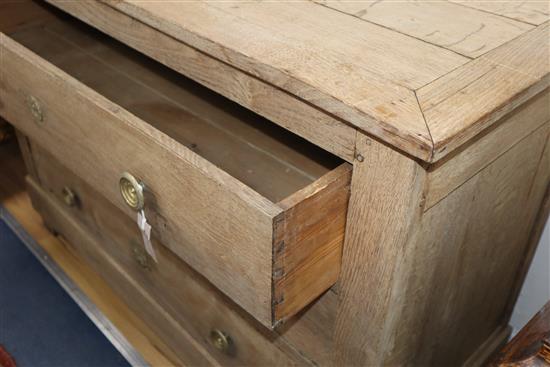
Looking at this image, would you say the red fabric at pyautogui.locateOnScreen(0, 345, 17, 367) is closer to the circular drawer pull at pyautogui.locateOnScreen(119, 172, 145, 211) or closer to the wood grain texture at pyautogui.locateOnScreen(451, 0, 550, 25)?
the circular drawer pull at pyautogui.locateOnScreen(119, 172, 145, 211)

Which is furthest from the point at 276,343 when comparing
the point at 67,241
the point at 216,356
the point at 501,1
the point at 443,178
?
the point at 67,241

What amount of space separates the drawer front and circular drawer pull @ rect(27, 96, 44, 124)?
192 millimetres

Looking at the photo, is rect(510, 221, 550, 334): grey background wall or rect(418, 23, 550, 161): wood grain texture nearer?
rect(418, 23, 550, 161): wood grain texture

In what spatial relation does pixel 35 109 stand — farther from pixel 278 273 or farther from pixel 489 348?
pixel 489 348

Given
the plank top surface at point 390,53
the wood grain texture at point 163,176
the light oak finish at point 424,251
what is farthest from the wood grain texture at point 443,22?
the wood grain texture at point 163,176

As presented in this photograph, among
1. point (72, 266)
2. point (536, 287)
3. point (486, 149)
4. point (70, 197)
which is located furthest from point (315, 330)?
point (72, 266)

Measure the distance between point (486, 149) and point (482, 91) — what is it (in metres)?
0.07

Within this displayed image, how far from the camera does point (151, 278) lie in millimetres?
950

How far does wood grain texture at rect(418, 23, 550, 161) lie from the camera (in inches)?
19.2

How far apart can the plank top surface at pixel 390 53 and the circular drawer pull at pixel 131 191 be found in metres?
0.15

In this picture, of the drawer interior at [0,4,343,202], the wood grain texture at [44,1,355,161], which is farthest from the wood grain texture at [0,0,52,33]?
the wood grain texture at [44,1,355,161]

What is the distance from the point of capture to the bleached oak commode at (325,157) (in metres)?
0.53

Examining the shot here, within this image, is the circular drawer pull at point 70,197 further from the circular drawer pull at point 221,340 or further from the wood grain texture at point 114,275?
the circular drawer pull at point 221,340

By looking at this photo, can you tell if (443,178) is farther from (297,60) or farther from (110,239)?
(110,239)
